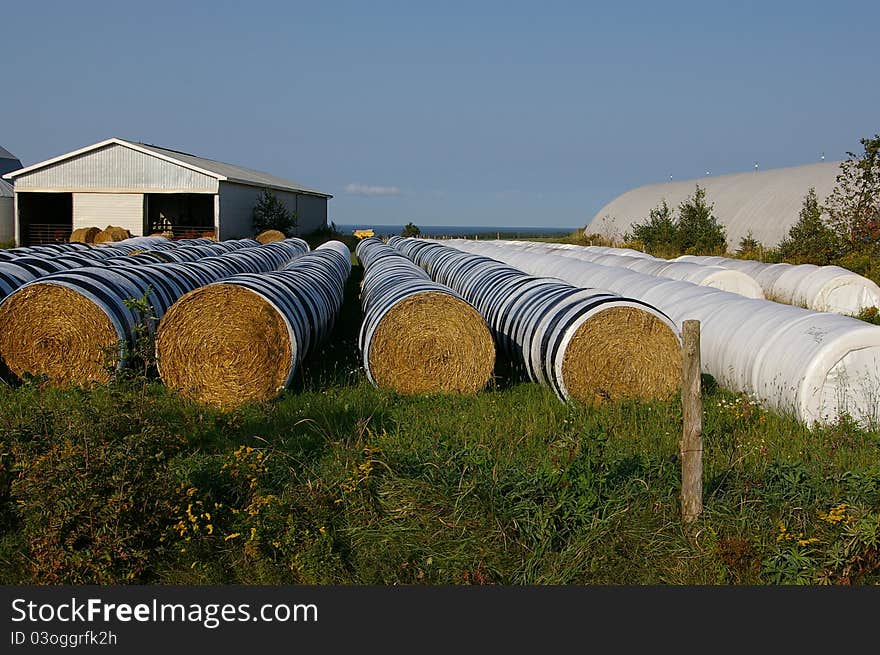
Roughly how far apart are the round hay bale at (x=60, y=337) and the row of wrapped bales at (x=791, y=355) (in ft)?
22.3

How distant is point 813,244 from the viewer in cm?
2384

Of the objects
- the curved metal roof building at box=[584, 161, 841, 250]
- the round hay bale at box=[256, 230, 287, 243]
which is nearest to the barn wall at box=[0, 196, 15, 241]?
the round hay bale at box=[256, 230, 287, 243]

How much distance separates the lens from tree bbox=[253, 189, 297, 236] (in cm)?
4044

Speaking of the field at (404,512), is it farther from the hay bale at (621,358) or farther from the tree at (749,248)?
the tree at (749,248)

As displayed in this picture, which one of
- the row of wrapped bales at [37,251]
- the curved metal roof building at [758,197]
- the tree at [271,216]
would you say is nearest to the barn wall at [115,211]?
the tree at [271,216]

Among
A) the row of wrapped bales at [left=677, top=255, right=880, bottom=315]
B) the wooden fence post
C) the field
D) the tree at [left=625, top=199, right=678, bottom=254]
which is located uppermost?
the tree at [left=625, top=199, right=678, bottom=254]

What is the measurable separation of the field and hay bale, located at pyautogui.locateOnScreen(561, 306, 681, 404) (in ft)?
6.32

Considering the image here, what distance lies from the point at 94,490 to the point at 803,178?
110 ft

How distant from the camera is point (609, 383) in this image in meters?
9.21

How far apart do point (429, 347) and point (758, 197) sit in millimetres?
29341

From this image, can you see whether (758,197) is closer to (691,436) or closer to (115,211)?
(115,211)

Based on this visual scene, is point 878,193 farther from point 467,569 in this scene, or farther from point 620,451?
point 467,569

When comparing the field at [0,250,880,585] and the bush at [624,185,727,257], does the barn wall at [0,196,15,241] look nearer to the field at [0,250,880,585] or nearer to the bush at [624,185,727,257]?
the bush at [624,185,727,257]

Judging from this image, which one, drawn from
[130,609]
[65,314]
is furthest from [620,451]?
[65,314]
